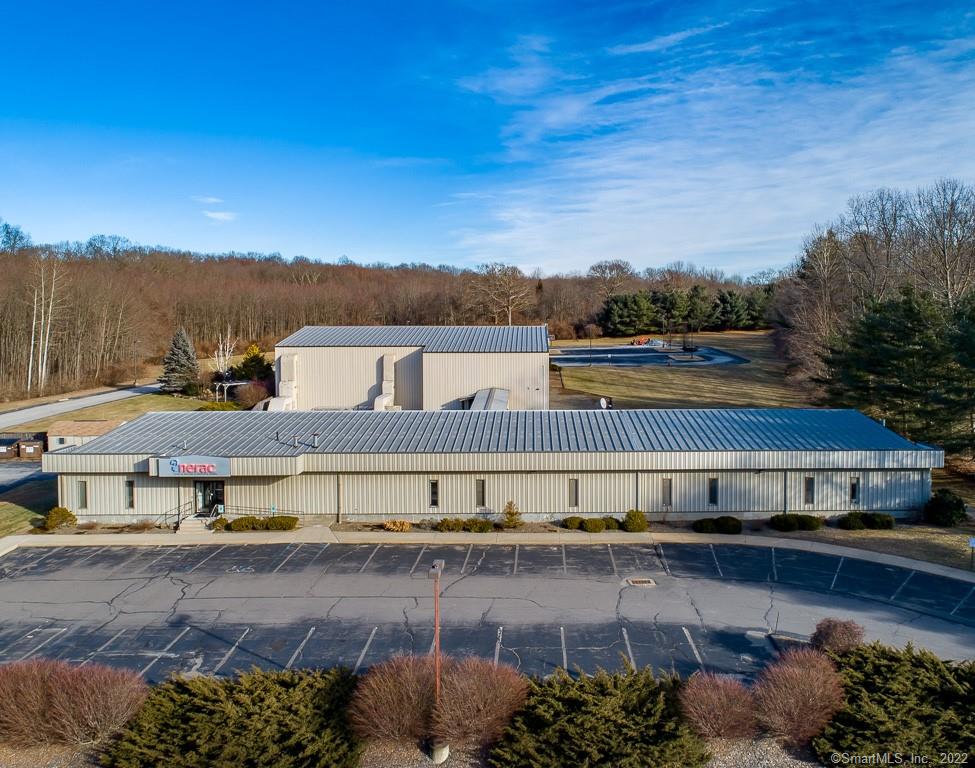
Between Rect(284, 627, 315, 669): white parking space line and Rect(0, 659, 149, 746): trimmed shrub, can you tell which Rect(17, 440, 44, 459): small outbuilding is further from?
Rect(0, 659, 149, 746): trimmed shrub

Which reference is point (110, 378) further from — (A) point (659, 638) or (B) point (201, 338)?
(A) point (659, 638)

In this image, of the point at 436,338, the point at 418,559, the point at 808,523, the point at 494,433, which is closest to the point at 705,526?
the point at 808,523

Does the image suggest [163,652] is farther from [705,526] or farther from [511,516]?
[705,526]

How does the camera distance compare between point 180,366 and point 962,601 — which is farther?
point 180,366

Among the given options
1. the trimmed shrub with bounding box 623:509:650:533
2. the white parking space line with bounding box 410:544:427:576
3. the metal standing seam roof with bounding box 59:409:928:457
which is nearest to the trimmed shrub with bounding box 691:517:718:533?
the trimmed shrub with bounding box 623:509:650:533

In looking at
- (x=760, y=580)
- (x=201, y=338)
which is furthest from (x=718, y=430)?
(x=201, y=338)

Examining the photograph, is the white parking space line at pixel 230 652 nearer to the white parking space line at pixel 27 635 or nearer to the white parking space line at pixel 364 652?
the white parking space line at pixel 364 652

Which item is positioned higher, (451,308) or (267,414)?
(451,308)
